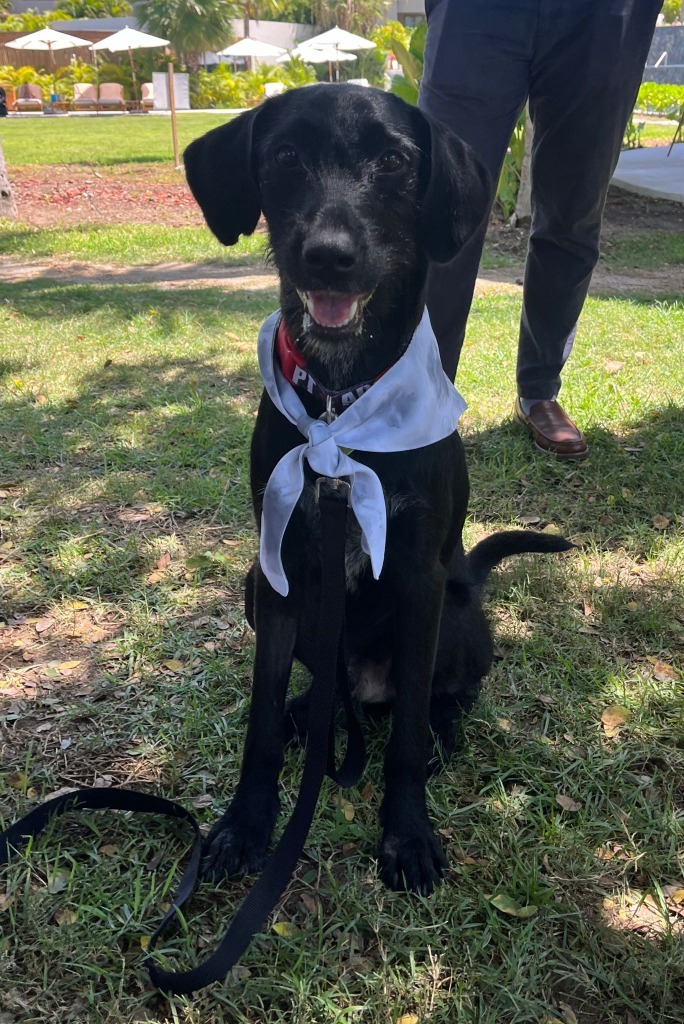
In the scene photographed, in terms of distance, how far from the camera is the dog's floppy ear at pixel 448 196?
6.48 feet

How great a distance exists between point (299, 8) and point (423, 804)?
60130mm

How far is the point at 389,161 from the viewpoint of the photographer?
197 centimetres

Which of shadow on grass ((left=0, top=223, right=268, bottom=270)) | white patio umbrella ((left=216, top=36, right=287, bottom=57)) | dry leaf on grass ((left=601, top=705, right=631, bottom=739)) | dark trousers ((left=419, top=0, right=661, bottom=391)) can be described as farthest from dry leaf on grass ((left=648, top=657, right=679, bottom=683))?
white patio umbrella ((left=216, top=36, right=287, bottom=57))

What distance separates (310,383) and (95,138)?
2446cm

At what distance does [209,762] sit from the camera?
226 centimetres

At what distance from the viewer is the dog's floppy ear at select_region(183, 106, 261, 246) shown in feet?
6.70

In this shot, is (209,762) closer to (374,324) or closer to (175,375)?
(374,324)

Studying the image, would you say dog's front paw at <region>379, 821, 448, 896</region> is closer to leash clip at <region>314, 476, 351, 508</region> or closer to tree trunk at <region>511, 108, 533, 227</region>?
leash clip at <region>314, 476, 351, 508</region>

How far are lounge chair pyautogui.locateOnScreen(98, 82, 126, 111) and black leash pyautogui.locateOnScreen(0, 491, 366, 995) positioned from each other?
1527 inches

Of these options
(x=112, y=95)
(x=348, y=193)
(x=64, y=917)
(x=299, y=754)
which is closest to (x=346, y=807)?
(x=299, y=754)

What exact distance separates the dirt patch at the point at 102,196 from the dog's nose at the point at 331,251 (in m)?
10.9

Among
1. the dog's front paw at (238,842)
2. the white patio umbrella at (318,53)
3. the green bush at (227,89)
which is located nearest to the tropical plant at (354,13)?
the green bush at (227,89)

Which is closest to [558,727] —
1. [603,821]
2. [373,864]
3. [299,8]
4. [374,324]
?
[603,821]

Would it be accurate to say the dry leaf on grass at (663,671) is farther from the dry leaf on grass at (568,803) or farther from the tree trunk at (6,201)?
the tree trunk at (6,201)
